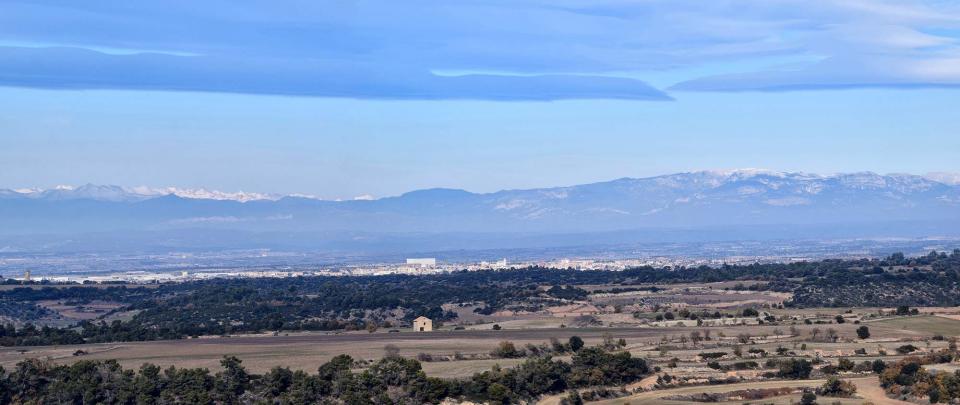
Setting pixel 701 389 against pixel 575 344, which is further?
pixel 575 344

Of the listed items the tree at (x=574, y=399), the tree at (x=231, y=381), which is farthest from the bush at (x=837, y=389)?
the tree at (x=231, y=381)

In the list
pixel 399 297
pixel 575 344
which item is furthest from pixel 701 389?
pixel 399 297

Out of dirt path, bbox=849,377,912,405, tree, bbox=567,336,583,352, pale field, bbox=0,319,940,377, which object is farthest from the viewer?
tree, bbox=567,336,583,352

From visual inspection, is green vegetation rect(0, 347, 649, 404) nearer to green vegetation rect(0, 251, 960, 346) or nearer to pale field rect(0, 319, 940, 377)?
pale field rect(0, 319, 940, 377)

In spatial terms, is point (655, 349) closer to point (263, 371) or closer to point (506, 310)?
point (263, 371)

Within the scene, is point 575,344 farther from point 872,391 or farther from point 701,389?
point 872,391

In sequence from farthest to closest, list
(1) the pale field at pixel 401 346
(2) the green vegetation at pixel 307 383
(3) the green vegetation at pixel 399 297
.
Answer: (3) the green vegetation at pixel 399 297 < (1) the pale field at pixel 401 346 < (2) the green vegetation at pixel 307 383

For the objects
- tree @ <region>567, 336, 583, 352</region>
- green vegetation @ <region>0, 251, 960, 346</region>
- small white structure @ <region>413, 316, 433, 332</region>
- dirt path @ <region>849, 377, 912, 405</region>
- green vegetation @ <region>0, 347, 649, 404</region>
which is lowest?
dirt path @ <region>849, 377, 912, 405</region>

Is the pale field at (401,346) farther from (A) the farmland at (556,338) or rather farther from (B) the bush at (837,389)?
(B) the bush at (837,389)

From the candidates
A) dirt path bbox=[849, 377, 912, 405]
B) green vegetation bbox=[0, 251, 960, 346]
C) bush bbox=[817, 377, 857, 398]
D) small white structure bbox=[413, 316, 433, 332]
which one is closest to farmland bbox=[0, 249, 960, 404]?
bush bbox=[817, 377, 857, 398]
